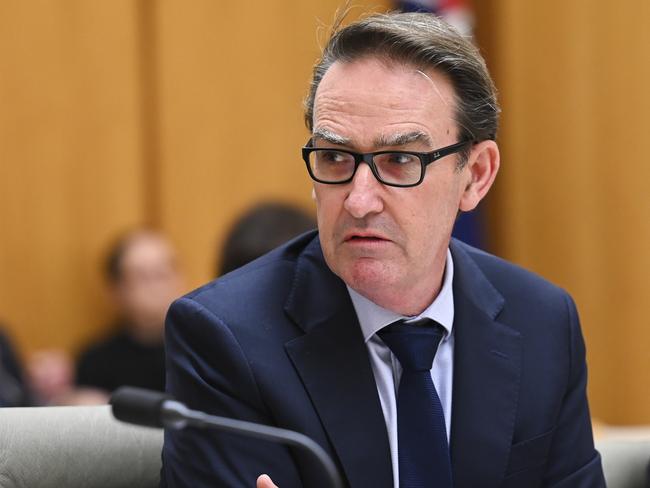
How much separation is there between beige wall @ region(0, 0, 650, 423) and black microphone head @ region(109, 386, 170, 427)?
127 inches

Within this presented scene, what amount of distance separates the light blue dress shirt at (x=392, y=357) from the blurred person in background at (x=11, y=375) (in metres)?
2.11

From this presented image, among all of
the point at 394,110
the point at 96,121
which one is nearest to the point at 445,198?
the point at 394,110

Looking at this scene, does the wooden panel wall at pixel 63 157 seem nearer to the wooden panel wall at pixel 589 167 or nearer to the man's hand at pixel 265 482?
the wooden panel wall at pixel 589 167

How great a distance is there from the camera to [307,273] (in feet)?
6.61

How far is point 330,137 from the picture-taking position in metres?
1.87

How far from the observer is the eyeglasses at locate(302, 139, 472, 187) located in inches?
73.0

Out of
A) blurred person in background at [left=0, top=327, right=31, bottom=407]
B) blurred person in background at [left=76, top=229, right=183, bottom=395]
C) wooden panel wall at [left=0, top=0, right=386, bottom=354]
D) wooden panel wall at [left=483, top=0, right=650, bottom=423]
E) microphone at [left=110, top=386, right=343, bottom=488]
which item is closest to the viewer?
microphone at [left=110, top=386, right=343, bottom=488]

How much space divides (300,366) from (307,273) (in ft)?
0.62

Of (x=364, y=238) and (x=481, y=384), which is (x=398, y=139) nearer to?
(x=364, y=238)

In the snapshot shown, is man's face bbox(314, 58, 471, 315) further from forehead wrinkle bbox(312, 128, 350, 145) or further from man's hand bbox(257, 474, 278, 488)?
man's hand bbox(257, 474, 278, 488)

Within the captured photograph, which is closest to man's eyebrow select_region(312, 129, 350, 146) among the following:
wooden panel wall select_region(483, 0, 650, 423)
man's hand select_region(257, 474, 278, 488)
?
man's hand select_region(257, 474, 278, 488)

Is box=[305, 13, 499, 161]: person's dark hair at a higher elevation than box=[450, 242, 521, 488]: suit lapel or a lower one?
higher

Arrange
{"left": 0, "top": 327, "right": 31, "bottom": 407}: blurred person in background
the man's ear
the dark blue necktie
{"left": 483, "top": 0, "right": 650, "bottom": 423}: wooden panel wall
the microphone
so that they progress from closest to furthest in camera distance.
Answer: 1. the microphone
2. the dark blue necktie
3. the man's ear
4. {"left": 0, "top": 327, "right": 31, "bottom": 407}: blurred person in background
5. {"left": 483, "top": 0, "right": 650, "bottom": 423}: wooden panel wall

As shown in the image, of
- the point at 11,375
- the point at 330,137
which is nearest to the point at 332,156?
the point at 330,137
